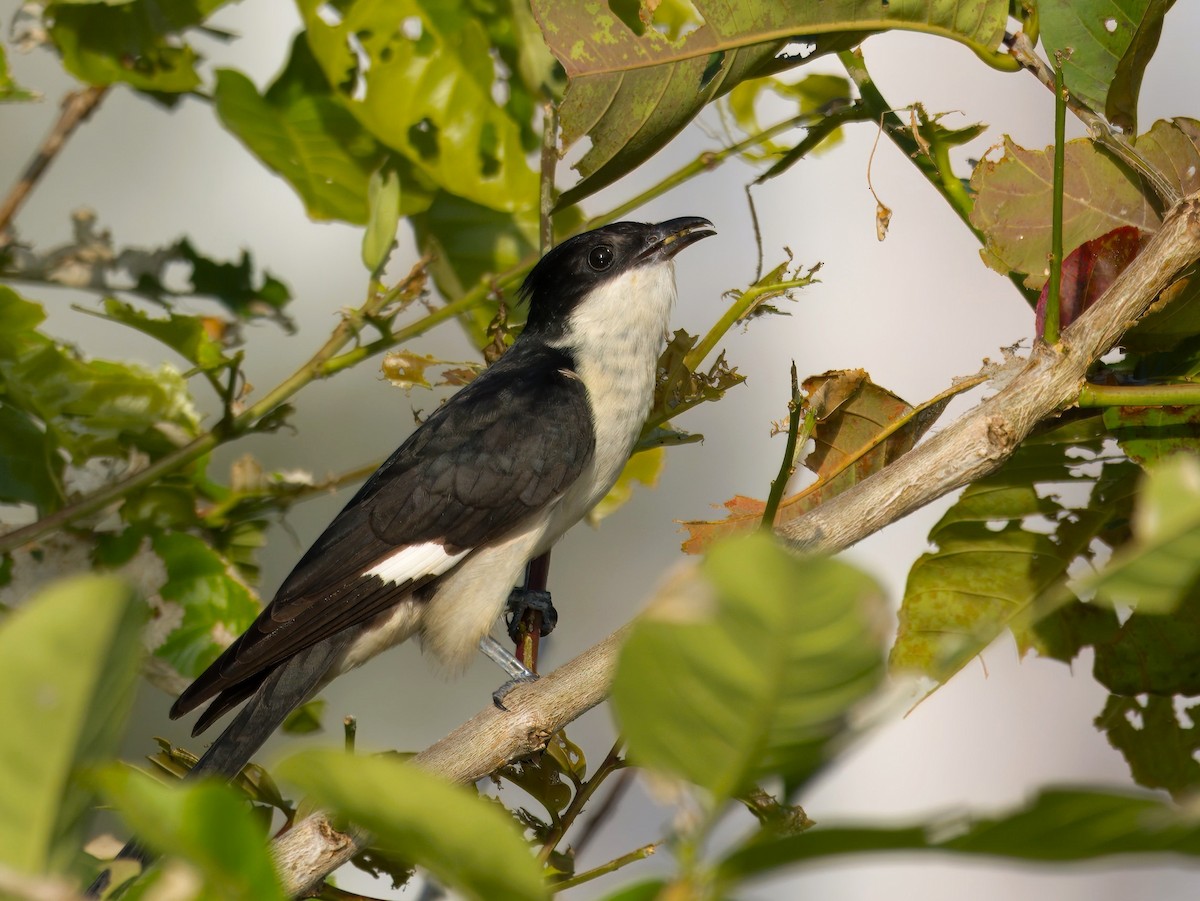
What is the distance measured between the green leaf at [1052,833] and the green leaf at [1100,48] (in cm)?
123

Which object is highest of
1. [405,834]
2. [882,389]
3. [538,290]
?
[538,290]

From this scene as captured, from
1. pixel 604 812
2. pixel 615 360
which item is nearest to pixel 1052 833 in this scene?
pixel 604 812

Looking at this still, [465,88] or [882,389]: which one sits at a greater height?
[465,88]

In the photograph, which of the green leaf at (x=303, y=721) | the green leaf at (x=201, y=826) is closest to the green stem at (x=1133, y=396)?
the green leaf at (x=201, y=826)

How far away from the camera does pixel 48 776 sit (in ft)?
1.60

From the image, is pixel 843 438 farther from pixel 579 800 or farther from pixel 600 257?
pixel 600 257

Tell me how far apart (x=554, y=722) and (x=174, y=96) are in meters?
1.46

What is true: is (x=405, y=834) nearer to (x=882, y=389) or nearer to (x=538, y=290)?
(x=882, y=389)

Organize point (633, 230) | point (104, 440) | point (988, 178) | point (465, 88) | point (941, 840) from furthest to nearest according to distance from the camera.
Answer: point (633, 230)
point (465, 88)
point (104, 440)
point (988, 178)
point (941, 840)

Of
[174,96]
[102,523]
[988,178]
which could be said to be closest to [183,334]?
[102,523]

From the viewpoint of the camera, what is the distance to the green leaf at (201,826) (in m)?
0.46

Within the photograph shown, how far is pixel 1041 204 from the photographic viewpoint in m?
1.54

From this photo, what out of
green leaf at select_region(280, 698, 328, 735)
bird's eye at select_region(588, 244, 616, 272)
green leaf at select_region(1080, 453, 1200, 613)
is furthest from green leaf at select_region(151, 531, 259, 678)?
green leaf at select_region(1080, 453, 1200, 613)

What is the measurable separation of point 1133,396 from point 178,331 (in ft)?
4.86
